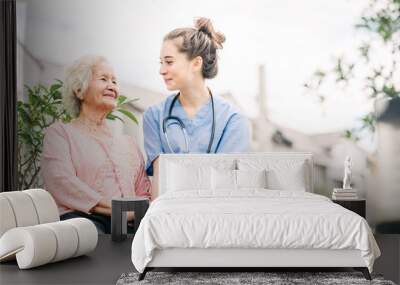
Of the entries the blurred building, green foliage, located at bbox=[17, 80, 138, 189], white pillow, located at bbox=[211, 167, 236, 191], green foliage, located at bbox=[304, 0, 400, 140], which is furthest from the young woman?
green foliage, located at bbox=[304, 0, 400, 140]

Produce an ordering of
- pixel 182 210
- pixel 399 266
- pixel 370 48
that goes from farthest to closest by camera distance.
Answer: pixel 370 48, pixel 399 266, pixel 182 210

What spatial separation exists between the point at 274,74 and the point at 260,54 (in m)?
0.27

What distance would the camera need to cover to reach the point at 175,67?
23.7ft

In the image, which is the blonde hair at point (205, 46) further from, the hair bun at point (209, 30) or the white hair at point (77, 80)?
the white hair at point (77, 80)

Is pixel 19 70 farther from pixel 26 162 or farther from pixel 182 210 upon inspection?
pixel 182 210

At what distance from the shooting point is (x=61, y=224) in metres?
5.37

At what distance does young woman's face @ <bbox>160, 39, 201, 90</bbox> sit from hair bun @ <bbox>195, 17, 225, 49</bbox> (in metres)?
0.29

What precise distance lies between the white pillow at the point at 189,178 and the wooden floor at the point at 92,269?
2.70ft

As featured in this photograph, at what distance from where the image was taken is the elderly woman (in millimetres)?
7188

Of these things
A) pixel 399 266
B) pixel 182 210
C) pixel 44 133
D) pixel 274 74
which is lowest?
pixel 399 266

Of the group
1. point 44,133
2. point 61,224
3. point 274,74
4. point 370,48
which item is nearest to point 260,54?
point 274,74

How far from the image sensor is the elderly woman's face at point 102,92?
23.9 ft

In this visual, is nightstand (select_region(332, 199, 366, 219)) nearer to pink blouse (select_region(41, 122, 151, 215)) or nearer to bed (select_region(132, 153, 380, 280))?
bed (select_region(132, 153, 380, 280))

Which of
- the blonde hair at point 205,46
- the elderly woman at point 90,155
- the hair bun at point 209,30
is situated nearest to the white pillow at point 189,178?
the elderly woman at point 90,155
